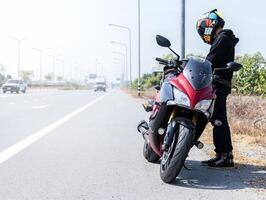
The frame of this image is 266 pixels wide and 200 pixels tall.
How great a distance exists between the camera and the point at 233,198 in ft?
15.7

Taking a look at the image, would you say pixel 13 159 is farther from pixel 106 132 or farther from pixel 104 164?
pixel 106 132

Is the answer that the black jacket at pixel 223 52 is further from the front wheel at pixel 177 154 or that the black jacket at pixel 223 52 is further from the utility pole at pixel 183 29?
the utility pole at pixel 183 29

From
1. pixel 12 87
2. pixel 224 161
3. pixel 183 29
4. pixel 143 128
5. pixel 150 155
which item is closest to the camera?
pixel 224 161

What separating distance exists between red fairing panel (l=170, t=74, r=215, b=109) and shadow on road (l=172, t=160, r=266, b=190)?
2.72ft

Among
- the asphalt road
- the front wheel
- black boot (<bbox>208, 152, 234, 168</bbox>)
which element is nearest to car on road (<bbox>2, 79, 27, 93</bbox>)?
the asphalt road

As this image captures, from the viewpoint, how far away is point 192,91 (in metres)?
5.38

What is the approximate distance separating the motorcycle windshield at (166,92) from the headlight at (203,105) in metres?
0.31

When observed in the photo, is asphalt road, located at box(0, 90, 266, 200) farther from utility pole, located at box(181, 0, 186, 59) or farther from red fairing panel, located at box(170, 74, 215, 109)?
utility pole, located at box(181, 0, 186, 59)

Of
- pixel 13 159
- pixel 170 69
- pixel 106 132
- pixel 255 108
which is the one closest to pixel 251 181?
pixel 170 69

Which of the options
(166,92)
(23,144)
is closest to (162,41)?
(166,92)

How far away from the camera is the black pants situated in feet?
21.1

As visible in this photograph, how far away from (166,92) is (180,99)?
26cm

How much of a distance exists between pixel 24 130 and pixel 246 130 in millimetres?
4619

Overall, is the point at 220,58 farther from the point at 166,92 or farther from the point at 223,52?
the point at 166,92
